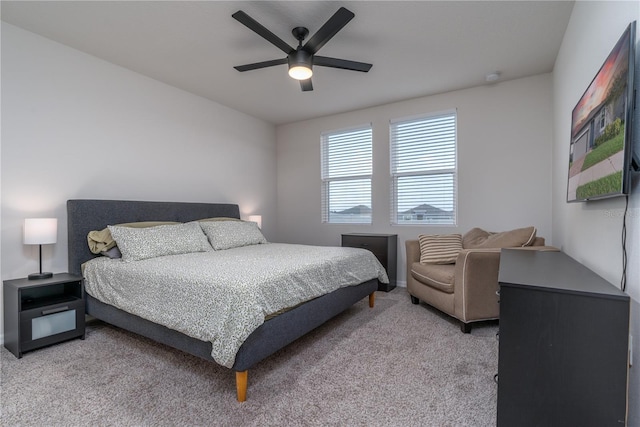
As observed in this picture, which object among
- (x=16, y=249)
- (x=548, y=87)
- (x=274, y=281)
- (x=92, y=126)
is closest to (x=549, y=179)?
(x=548, y=87)

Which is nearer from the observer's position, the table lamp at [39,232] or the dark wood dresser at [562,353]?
the dark wood dresser at [562,353]

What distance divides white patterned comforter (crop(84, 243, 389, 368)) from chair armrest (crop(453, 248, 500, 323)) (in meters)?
0.92

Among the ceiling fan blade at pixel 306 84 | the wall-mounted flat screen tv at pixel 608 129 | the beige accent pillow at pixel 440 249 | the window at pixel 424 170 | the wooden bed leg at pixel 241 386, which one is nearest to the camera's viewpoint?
the wall-mounted flat screen tv at pixel 608 129

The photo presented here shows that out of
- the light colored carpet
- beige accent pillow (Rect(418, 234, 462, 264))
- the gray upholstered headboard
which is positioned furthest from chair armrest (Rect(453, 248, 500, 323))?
the gray upholstered headboard

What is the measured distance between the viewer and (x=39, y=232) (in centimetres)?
242

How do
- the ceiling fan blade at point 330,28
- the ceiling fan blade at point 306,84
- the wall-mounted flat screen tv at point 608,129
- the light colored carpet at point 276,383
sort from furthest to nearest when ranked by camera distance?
the ceiling fan blade at point 306,84, the ceiling fan blade at point 330,28, the light colored carpet at point 276,383, the wall-mounted flat screen tv at point 608,129

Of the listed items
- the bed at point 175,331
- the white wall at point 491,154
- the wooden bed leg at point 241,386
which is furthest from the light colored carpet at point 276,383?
the white wall at point 491,154

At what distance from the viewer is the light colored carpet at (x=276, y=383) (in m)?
1.58

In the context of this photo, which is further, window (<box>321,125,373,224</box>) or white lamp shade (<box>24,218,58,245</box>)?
window (<box>321,125,373,224</box>)

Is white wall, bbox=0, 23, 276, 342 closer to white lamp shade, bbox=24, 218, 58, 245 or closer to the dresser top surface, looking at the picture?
white lamp shade, bbox=24, 218, 58, 245

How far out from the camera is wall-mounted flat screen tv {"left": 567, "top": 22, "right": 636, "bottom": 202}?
115 centimetres

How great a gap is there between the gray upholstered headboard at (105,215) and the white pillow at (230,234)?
1.13 feet

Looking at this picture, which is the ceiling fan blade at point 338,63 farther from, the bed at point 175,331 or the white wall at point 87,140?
the white wall at point 87,140

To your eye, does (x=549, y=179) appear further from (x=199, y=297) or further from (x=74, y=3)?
(x=74, y=3)
